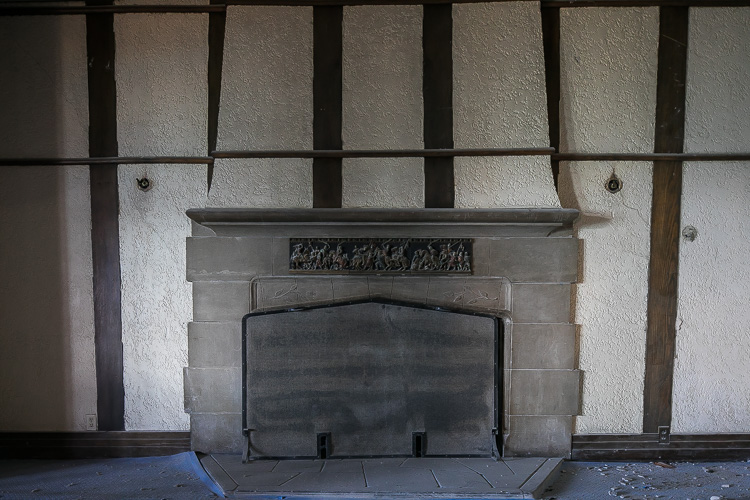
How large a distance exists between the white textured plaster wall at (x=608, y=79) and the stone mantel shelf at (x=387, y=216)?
1.67ft

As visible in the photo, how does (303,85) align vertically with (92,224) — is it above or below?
above

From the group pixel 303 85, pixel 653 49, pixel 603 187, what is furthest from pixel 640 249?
pixel 303 85

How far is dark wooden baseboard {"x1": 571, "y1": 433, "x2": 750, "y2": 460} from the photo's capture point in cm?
286

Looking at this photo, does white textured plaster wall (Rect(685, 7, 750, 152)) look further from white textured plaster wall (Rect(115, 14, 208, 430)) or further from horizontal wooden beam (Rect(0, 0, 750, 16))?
white textured plaster wall (Rect(115, 14, 208, 430))

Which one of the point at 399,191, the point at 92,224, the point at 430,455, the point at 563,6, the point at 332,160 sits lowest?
the point at 430,455

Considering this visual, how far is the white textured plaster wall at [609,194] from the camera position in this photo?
2779 mm

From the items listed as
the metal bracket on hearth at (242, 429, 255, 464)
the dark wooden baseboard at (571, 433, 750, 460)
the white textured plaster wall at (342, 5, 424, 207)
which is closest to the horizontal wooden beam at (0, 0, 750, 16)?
the white textured plaster wall at (342, 5, 424, 207)

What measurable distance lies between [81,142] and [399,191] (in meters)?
1.95

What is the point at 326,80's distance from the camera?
8.93 feet

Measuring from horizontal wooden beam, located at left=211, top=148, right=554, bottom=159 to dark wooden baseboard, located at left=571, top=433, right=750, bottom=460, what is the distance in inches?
68.5

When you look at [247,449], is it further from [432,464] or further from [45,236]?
[45,236]

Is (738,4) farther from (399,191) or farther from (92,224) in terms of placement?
(92,224)

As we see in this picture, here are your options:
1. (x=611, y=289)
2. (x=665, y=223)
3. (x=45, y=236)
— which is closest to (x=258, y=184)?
(x=45, y=236)

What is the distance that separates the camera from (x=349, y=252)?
276cm
